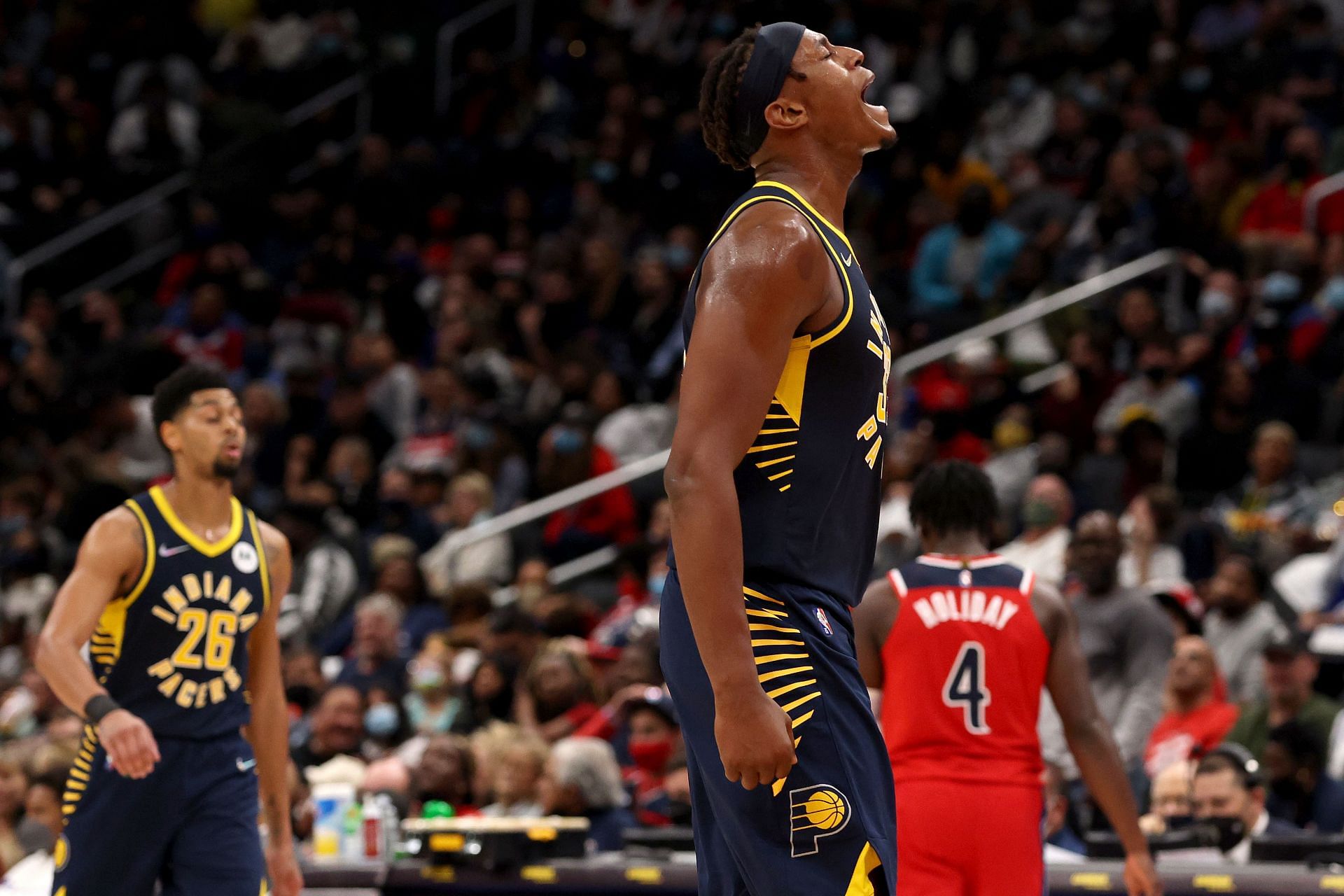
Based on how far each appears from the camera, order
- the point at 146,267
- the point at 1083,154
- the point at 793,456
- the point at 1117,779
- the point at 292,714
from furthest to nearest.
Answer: the point at 146,267
the point at 1083,154
the point at 292,714
the point at 1117,779
the point at 793,456

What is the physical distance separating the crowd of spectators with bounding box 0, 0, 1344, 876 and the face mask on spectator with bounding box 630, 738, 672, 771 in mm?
24

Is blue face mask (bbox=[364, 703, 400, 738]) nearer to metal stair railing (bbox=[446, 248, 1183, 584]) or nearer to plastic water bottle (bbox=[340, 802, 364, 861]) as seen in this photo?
plastic water bottle (bbox=[340, 802, 364, 861])

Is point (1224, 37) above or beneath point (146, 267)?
above

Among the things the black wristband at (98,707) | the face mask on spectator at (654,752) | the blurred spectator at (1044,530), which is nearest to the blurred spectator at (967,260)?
the blurred spectator at (1044,530)

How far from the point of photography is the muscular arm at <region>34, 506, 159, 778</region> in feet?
16.1

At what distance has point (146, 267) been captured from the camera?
17.2m

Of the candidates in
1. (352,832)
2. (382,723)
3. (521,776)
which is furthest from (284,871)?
(382,723)

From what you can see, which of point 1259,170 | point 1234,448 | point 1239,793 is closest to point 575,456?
point 1234,448

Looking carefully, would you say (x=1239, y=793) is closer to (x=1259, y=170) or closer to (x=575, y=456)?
(x=575, y=456)

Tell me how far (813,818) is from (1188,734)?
5.61 metres

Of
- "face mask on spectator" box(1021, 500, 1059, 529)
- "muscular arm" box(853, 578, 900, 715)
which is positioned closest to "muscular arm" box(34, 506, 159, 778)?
"muscular arm" box(853, 578, 900, 715)

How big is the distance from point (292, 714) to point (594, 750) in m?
2.84

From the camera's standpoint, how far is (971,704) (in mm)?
5129

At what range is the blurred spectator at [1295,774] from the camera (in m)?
7.64
